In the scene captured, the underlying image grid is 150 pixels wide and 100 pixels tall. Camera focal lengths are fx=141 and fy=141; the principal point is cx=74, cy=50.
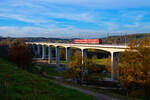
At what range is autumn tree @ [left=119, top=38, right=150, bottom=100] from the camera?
15.8 metres

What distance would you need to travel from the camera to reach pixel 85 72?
3045 centimetres

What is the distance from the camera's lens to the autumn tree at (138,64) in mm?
15812

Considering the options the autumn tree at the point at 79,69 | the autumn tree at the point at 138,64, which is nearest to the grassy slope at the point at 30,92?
the autumn tree at the point at 138,64

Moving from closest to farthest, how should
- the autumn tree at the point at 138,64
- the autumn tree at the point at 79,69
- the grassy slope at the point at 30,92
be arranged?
the grassy slope at the point at 30,92
the autumn tree at the point at 138,64
the autumn tree at the point at 79,69

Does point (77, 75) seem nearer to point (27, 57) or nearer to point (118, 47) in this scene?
point (27, 57)

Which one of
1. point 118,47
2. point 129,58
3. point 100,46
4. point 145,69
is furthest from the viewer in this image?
point 100,46

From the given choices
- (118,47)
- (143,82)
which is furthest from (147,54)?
(118,47)

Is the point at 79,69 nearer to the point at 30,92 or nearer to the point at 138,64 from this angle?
the point at 138,64

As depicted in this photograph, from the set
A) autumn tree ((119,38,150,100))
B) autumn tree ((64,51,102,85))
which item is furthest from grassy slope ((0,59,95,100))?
autumn tree ((64,51,102,85))

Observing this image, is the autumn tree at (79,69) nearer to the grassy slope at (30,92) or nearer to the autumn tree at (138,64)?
the autumn tree at (138,64)

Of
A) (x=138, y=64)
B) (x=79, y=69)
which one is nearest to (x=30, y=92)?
(x=138, y=64)

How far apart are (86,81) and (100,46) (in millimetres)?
17328

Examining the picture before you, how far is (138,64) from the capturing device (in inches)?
627

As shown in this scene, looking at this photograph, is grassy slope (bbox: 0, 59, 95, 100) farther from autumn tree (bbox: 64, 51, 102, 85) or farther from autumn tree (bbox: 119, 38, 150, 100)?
autumn tree (bbox: 64, 51, 102, 85)
